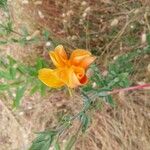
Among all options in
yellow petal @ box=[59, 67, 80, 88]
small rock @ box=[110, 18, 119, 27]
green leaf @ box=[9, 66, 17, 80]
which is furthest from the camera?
small rock @ box=[110, 18, 119, 27]

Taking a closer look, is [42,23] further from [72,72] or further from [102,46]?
[72,72]

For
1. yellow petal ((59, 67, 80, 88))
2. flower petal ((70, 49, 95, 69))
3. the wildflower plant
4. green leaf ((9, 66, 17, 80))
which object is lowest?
the wildflower plant

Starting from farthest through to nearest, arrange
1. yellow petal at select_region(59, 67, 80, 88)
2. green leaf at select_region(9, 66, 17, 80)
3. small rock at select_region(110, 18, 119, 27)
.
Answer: small rock at select_region(110, 18, 119, 27) → green leaf at select_region(9, 66, 17, 80) → yellow petal at select_region(59, 67, 80, 88)

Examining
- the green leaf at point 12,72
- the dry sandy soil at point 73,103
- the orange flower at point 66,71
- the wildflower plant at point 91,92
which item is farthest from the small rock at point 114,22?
the orange flower at point 66,71

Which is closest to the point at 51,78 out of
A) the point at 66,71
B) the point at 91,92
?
the point at 66,71

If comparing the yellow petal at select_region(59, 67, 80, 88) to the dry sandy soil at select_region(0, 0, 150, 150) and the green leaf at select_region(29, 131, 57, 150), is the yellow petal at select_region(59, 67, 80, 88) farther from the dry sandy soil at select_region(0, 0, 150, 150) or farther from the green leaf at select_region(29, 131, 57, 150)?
the dry sandy soil at select_region(0, 0, 150, 150)

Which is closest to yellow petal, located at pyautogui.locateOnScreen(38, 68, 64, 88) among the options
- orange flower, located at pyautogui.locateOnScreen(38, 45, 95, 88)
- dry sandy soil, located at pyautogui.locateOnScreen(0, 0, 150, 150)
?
orange flower, located at pyautogui.locateOnScreen(38, 45, 95, 88)

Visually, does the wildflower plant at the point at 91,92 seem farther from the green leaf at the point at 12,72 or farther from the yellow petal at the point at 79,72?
the green leaf at the point at 12,72

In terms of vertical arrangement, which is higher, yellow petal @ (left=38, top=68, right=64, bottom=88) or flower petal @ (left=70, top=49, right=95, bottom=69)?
flower petal @ (left=70, top=49, right=95, bottom=69)
